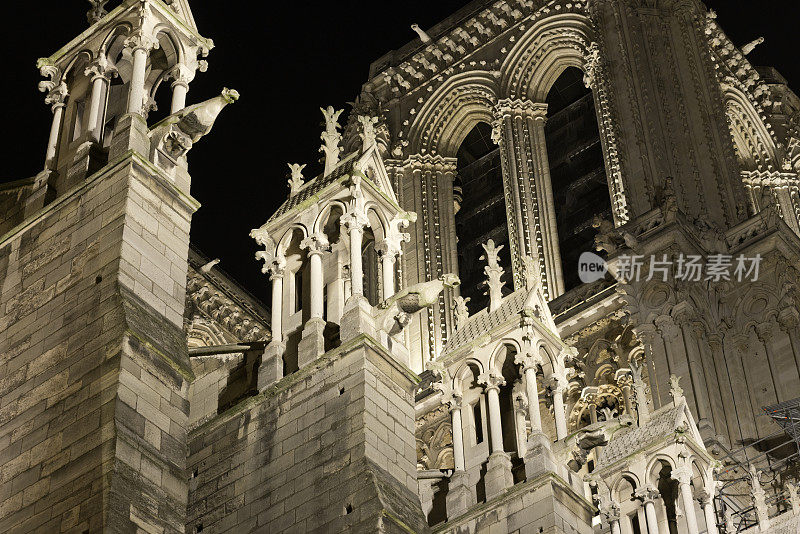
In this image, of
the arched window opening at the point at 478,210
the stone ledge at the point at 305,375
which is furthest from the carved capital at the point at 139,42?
the arched window opening at the point at 478,210

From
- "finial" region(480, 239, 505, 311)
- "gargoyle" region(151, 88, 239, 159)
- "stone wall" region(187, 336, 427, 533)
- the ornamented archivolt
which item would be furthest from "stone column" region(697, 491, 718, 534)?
the ornamented archivolt

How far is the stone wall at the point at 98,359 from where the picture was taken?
18.3 meters

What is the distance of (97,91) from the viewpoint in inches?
911

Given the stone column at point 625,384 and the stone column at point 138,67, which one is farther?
the stone column at point 625,384

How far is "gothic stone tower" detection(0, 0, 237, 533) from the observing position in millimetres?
18484

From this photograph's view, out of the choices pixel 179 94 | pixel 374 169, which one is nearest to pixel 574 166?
pixel 374 169

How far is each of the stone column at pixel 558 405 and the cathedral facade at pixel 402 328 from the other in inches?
1.6

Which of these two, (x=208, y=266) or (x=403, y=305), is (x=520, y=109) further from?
(x=403, y=305)

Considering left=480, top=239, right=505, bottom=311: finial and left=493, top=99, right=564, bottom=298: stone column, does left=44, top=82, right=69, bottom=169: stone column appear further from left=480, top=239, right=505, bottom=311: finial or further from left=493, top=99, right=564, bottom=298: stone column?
left=493, top=99, right=564, bottom=298: stone column

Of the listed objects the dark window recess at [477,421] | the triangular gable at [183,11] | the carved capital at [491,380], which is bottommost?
the dark window recess at [477,421]

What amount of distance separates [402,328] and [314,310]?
131cm

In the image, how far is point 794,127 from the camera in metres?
45.4

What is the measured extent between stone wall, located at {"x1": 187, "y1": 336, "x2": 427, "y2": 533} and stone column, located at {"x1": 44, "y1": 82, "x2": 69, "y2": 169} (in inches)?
158

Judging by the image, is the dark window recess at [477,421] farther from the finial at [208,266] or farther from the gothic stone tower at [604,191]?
the finial at [208,266]
